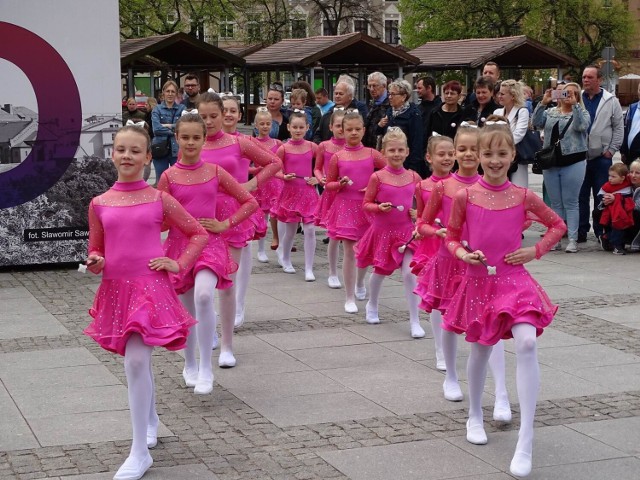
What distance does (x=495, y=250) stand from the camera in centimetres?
612

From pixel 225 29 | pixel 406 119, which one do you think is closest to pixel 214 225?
pixel 406 119

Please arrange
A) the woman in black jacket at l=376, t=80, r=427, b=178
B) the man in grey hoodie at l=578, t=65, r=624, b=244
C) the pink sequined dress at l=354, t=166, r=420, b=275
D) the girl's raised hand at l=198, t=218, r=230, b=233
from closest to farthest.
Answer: the girl's raised hand at l=198, t=218, r=230, b=233 → the pink sequined dress at l=354, t=166, r=420, b=275 → the woman in black jacket at l=376, t=80, r=427, b=178 → the man in grey hoodie at l=578, t=65, r=624, b=244

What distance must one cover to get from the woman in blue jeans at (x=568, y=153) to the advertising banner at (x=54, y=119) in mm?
5216

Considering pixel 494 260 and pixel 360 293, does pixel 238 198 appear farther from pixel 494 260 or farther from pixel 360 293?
pixel 360 293

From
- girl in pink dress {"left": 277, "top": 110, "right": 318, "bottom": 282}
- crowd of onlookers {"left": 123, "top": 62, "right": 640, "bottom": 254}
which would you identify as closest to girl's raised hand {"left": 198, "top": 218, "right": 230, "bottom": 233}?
girl in pink dress {"left": 277, "top": 110, "right": 318, "bottom": 282}

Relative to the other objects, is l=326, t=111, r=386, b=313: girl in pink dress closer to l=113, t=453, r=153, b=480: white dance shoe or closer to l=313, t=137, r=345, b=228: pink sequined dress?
l=313, t=137, r=345, b=228: pink sequined dress

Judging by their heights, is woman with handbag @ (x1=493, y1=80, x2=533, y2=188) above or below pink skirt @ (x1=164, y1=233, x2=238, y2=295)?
above

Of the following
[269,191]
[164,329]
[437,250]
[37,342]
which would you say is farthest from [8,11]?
[164,329]

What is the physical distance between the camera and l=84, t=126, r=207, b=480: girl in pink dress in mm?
5754

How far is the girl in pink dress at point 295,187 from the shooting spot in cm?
1228

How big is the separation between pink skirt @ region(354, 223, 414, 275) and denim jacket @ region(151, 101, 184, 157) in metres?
6.79

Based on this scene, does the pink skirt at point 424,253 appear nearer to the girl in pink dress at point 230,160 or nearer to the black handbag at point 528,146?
the girl in pink dress at point 230,160

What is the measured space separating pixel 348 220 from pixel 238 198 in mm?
2987

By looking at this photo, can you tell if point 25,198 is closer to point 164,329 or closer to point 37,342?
point 37,342
